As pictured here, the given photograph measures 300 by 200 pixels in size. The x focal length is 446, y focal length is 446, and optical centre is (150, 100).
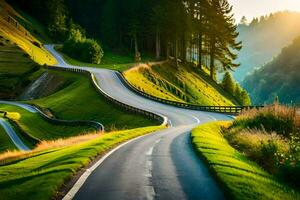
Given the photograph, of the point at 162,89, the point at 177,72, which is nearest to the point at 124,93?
the point at 162,89

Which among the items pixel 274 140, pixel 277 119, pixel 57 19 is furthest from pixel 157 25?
pixel 274 140

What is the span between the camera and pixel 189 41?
101688mm

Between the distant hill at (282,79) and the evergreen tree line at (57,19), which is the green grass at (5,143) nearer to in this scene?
the evergreen tree line at (57,19)

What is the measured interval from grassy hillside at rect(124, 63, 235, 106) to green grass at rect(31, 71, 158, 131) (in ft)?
31.5

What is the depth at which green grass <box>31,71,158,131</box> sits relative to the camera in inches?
1791

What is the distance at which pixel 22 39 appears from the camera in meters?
101

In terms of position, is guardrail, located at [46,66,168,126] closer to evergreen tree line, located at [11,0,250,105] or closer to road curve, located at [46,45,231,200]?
road curve, located at [46,45,231,200]

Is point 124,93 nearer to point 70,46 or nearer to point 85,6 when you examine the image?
point 70,46

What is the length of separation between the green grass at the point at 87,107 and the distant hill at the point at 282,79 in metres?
90.6

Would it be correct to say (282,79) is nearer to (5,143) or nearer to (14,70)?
(14,70)

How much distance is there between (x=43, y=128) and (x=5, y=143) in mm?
6971

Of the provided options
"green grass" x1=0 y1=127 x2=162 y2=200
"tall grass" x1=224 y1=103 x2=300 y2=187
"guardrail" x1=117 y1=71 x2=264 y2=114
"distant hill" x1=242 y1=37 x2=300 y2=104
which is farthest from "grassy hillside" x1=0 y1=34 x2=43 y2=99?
"distant hill" x1=242 y1=37 x2=300 y2=104

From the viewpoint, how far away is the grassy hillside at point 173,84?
73750 millimetres

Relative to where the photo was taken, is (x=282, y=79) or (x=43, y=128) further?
(x=282, y=79)
